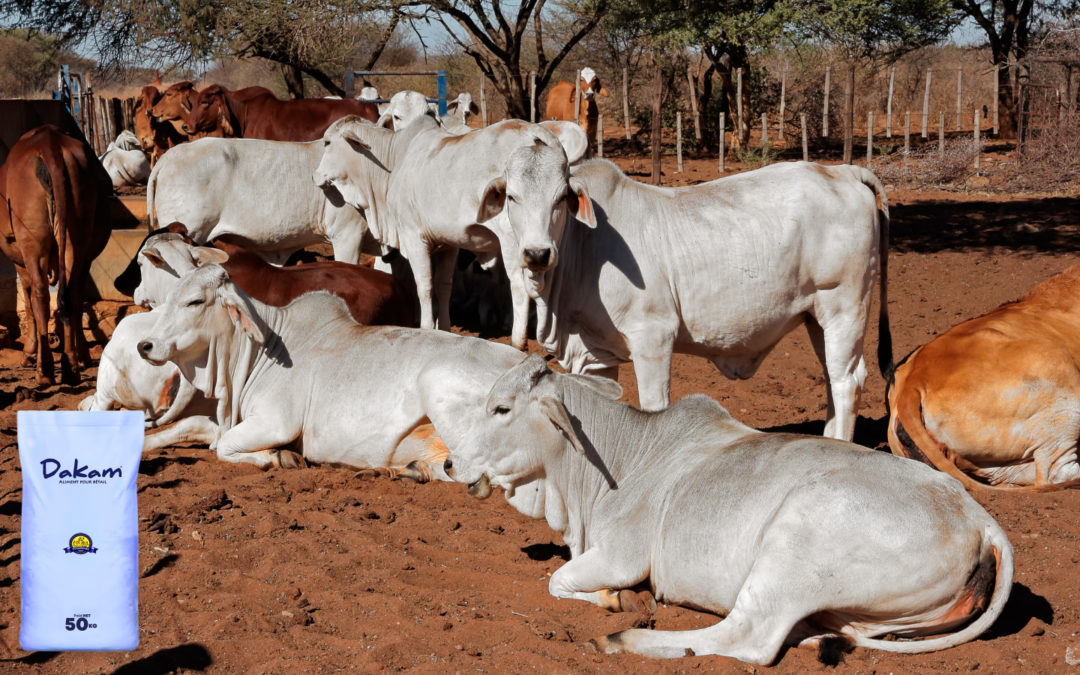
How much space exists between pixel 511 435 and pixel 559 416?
0.30 m

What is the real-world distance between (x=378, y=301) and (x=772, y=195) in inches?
127

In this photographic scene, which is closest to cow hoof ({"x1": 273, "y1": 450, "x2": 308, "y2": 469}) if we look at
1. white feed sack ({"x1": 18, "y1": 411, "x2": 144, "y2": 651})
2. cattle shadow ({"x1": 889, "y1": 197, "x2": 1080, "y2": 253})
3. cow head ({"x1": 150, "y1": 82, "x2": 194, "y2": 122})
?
white feed sack ({"x1": 18, "y1": 411, "x2": 144, "y2": 651})

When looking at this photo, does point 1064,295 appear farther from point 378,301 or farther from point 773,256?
point 378,301

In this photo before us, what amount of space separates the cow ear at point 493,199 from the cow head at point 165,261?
2.09 m

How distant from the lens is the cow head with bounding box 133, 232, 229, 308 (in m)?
7.09

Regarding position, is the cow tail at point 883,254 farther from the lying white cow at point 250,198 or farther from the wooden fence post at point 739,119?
the wooden fence post at point 739,119

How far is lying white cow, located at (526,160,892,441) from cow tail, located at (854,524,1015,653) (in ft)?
8.15

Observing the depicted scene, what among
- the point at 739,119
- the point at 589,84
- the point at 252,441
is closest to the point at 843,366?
the point at 252,441

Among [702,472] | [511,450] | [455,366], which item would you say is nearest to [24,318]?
[455,366]

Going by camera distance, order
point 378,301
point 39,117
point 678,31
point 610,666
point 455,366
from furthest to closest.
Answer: point 678,31 → point 39,117 → point 378,301 → point 455,366 → point 610,666

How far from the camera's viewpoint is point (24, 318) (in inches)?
410

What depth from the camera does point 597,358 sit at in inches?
253

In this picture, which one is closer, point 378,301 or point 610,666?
point 610,666

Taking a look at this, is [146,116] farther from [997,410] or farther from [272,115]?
[997,410]
